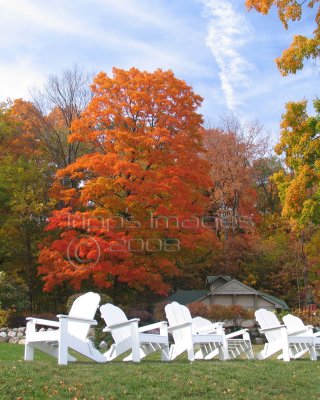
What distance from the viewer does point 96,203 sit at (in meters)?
17.4

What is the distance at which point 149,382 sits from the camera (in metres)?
5.01

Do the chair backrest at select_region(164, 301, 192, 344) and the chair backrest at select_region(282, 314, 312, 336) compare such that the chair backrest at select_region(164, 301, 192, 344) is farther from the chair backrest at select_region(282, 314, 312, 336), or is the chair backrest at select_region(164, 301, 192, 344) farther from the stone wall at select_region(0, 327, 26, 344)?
the stone wall at select_region(0, 327, 26, 344)

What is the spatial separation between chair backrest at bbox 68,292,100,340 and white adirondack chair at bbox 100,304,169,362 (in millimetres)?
190

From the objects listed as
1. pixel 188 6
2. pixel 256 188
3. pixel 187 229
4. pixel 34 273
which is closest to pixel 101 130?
pixel 187 229


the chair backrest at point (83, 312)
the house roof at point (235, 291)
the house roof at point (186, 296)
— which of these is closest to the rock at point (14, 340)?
the chair backrest at point (83, 312)

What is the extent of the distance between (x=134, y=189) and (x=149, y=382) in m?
11.2

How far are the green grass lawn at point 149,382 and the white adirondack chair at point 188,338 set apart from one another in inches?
37.8

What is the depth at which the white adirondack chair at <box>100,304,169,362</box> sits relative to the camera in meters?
6.43

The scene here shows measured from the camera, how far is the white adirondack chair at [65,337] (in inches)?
226

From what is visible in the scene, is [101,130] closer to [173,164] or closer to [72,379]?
[173,164]

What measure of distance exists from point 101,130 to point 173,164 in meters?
2.73

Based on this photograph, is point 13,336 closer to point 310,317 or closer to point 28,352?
point 28,352

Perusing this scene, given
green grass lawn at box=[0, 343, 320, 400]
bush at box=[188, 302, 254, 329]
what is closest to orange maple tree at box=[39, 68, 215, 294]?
bush at box=[188, 302, 254, 329]

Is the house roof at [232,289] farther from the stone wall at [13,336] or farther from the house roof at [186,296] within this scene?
the stone wall at [13,336]
